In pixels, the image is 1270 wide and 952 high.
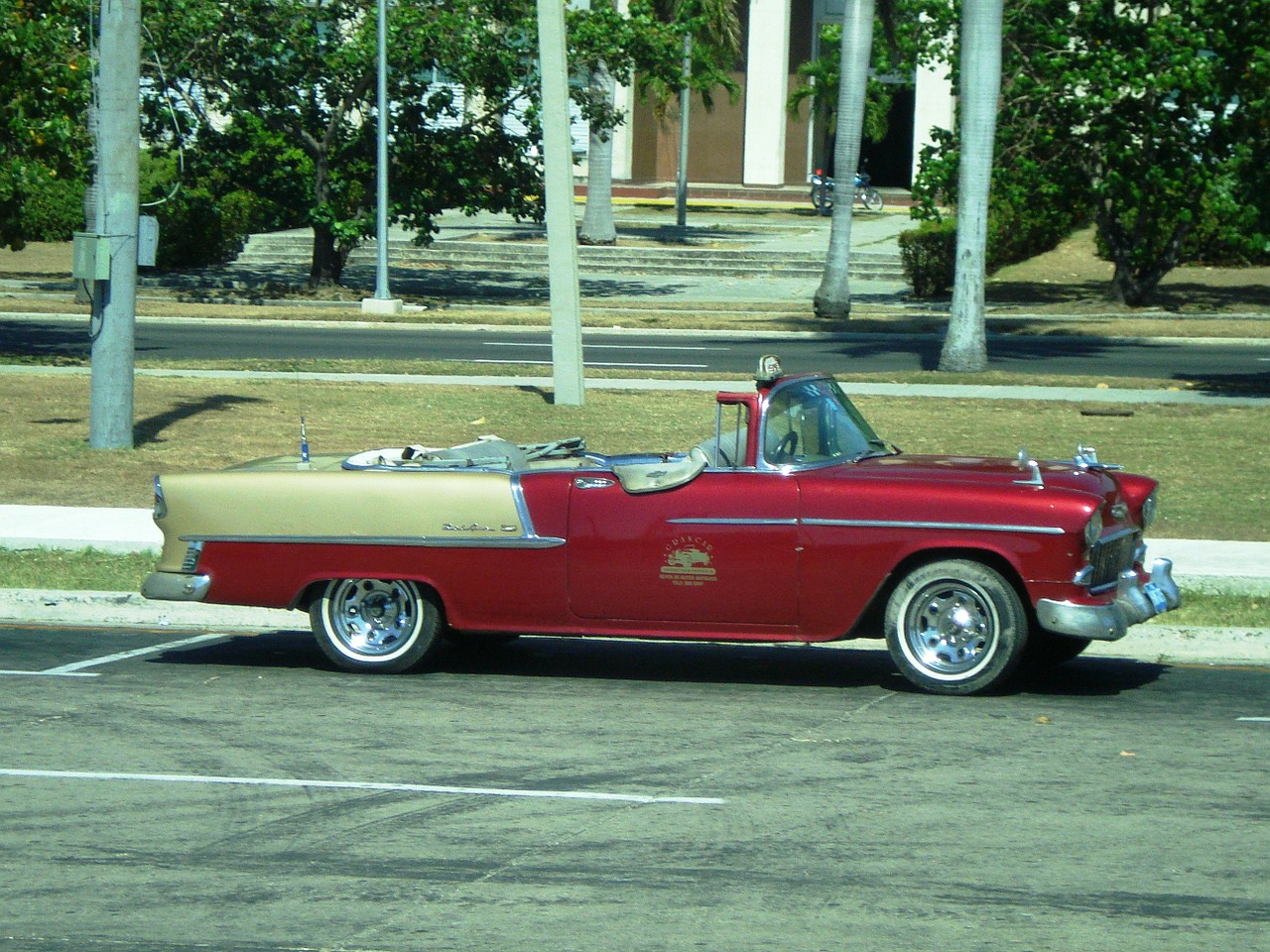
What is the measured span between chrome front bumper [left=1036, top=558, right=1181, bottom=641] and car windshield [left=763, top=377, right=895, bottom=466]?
4.43 feet

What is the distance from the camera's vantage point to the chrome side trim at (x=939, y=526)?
7926 mm

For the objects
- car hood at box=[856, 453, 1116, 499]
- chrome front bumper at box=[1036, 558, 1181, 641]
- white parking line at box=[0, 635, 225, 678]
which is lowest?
white parking line at box=[0, 635, 225, 678]

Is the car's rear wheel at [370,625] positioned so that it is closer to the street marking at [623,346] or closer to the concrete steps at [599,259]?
the street marking at [623,346]

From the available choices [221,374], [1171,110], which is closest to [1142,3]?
[1171,110]

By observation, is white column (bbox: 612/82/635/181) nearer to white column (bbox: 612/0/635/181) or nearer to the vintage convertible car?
white column (bbox: 612/0/635/181)

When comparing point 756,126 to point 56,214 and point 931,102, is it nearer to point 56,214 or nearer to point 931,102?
point 931,102

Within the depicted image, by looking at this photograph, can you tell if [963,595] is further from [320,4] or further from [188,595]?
[320,4]

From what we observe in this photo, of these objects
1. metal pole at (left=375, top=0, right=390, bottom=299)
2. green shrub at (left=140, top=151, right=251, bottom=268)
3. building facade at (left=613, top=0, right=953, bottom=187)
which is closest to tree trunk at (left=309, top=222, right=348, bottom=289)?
metal pole at (left=375, top=0, right=390, bottom=299)

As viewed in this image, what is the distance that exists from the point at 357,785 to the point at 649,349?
20446mm

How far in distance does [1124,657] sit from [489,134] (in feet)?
86.8

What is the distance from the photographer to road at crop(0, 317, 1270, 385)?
24.2m

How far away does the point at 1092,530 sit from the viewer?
7949mm

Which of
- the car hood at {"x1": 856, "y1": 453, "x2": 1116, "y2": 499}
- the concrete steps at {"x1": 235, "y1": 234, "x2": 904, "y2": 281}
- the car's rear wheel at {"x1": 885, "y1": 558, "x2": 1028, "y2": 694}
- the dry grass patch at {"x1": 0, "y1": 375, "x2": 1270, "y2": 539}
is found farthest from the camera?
the concrete steps at {"x1": 235, "y1": 234, "x2": 904, "y2": 281}

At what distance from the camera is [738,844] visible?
5.98 meters
